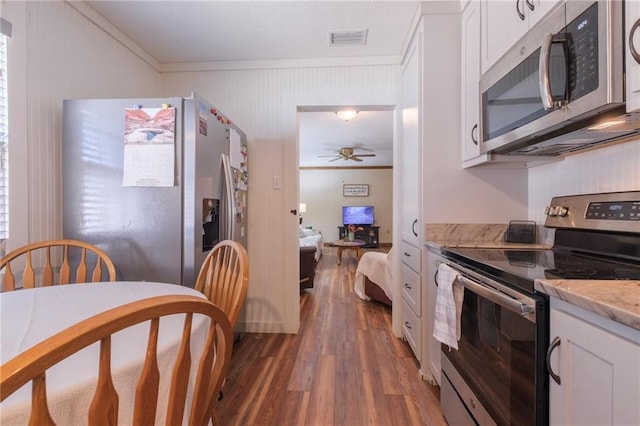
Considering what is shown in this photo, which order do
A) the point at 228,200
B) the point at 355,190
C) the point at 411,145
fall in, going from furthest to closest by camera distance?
the point at 355,190, the point at 411,145, the point at 228,200

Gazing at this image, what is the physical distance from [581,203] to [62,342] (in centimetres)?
182

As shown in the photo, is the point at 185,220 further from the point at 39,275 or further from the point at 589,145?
the point at 589,145

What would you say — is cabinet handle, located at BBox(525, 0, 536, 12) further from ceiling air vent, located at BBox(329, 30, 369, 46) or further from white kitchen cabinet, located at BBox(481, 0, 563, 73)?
ceiling air vent, located at BBox(329, 30, 369, 46)

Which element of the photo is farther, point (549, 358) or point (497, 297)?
point (497, 297)

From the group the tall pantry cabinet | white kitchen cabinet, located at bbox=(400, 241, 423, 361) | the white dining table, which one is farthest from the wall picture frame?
the white dining table

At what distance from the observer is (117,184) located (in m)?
1.55

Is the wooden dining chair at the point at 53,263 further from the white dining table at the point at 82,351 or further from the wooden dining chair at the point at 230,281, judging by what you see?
the wooden dining chair at the point at 230,281

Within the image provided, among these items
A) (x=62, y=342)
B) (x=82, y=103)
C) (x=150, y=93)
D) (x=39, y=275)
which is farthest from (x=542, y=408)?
(x=150, y=93)

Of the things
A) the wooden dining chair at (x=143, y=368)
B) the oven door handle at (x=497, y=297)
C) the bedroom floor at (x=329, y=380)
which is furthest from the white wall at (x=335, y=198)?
the wooden dining chair at (x=143, y=368)

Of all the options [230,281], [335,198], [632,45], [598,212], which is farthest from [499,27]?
[335,198]

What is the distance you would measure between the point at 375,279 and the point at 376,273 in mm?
71

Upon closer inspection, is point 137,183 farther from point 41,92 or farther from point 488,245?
point 488,245

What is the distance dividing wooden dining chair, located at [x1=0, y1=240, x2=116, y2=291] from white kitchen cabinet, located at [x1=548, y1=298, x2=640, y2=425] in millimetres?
1737

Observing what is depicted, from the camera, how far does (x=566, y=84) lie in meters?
0.95
